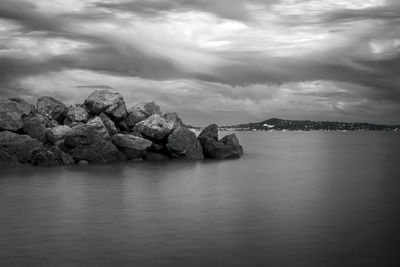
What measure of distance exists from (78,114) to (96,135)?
6.40 meters

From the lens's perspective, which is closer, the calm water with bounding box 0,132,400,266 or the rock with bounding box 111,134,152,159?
the calm water with bounding box 0,132,400,266

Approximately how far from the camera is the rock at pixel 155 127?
44344 millimetres

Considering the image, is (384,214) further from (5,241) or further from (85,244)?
(5,241)

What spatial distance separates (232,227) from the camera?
18.6m

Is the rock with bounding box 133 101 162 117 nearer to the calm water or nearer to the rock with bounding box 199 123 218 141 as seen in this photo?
the rock with bounding box 199 123 218 141

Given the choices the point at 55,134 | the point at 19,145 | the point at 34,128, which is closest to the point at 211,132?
the point at 55,134

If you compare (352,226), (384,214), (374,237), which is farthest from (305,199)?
(374,237)

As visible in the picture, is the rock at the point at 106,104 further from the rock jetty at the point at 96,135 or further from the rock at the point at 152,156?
the rock at the point at 152,156

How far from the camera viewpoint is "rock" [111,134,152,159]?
4431cm

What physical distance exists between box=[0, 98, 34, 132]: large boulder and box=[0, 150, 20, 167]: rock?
2.33 meters

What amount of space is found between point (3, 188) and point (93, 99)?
64.1 feet

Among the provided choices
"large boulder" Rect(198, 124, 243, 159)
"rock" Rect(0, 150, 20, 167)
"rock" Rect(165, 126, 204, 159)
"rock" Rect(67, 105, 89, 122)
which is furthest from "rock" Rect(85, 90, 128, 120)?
"rock" Rect(0, 150, 20, 167)

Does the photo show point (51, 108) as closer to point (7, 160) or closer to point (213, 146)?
point (7, 160)

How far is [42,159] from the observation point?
128ft
